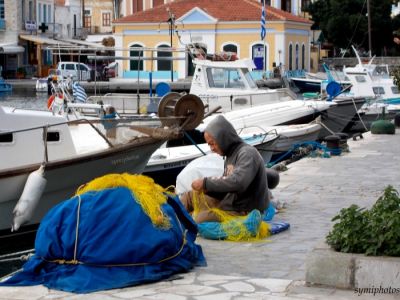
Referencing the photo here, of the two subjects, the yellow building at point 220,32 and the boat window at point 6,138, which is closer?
the boat window at point 6,138

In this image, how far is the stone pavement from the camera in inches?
272

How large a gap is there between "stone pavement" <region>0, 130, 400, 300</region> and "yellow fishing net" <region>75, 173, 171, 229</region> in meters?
0.52

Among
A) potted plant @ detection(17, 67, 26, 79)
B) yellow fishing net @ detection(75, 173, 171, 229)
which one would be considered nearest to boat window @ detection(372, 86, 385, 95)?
yellow fishing net @ detection(75, 173, 171, 229)

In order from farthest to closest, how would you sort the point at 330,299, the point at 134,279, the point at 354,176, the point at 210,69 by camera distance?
the point at 210,69, the point at 354,176, the point at 134,279, the point at 330,299

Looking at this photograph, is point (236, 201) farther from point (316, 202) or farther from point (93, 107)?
point (93, 107)

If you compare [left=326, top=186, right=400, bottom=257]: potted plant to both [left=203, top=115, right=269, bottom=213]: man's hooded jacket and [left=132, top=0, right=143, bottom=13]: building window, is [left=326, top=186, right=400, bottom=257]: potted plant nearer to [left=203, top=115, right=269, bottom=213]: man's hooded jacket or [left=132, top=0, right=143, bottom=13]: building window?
[left=203, top=115, right=269, bottom=213]: man's hooded jacket

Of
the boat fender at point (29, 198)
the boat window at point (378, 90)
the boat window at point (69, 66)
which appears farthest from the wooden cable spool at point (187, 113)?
the boat window at point (69, 66)

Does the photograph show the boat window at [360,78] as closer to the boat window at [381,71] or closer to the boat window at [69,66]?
the boat window at [381,71]

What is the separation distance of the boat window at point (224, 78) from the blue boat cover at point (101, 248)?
19879mm

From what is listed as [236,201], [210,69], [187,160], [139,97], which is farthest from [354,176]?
[210,69]

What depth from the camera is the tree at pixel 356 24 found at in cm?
7112

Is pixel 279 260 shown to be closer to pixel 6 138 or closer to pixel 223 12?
pixel 6 138

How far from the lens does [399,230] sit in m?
6.75

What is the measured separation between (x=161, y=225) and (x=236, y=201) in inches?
73.3
